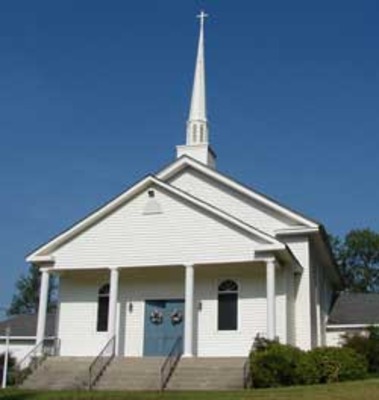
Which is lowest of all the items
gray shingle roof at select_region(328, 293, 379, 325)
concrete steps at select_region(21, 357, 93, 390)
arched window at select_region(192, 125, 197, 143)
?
concrete steps at select_region(21, 357, 93, 390)

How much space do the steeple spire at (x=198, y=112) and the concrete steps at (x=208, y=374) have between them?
12.8m

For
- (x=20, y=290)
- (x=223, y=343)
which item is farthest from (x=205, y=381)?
(x=20, y=290)

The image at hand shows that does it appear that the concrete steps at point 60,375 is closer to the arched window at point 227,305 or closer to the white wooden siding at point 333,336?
the arched window at point 227,305

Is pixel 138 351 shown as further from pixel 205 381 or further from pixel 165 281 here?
pixel 205 381

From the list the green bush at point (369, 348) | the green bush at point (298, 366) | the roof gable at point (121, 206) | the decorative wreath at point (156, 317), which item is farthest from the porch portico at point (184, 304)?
the green bush at point (369, 348)

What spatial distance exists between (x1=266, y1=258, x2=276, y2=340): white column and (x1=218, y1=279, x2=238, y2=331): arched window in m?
2.59

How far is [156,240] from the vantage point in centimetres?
2764

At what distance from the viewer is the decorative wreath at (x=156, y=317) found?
29.2m

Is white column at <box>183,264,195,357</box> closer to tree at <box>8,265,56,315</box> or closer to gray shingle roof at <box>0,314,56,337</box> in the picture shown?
gray shingle roof at <box>0,314,56,337</box>

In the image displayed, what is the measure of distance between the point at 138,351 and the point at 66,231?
556 centimetres

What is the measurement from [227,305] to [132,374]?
5.52 metres

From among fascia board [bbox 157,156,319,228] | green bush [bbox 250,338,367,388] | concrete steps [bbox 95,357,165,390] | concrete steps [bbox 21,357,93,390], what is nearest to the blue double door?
concrete steps [bbox 95,357,165,390]

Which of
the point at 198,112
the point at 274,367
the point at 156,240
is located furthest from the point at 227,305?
the point at 198,112

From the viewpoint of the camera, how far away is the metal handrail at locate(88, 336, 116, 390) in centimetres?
2395
